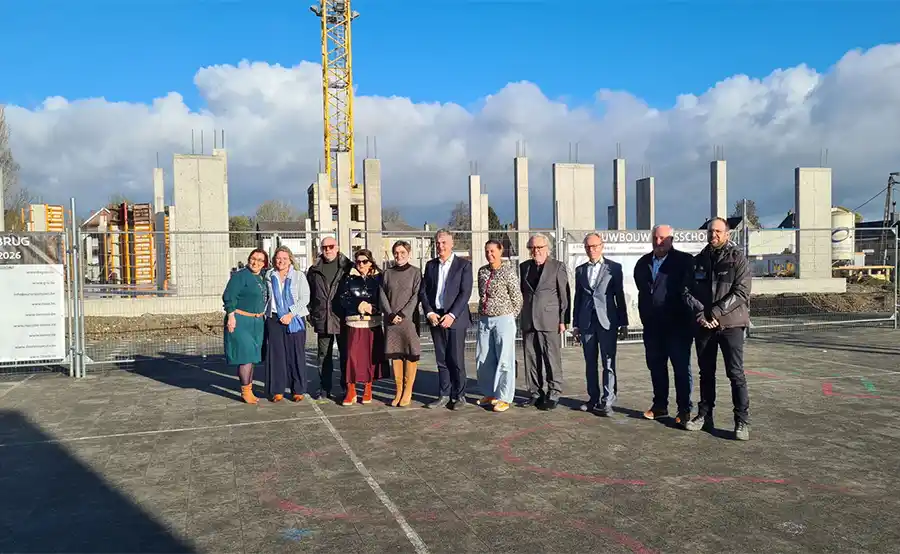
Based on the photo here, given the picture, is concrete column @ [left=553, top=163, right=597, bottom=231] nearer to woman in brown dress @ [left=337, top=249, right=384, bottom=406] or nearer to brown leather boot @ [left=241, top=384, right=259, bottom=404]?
woman in brown dress @ [left=337, top=249, right=384, bottom=406]

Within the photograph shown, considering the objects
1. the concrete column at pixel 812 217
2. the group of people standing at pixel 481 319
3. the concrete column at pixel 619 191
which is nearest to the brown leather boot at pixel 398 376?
the group of people standing at pixel 481 319

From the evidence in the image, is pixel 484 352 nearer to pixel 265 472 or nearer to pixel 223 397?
pixel 265 472

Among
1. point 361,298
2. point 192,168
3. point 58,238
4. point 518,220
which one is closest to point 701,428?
point 361,298

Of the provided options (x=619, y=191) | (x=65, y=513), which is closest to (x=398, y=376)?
(x=65, y=513)

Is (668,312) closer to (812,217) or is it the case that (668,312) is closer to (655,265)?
(655,265)

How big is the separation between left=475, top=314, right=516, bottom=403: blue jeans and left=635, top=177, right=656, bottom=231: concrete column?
75.6ft

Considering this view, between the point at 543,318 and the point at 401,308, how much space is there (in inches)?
59.7

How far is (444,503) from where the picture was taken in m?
4.37

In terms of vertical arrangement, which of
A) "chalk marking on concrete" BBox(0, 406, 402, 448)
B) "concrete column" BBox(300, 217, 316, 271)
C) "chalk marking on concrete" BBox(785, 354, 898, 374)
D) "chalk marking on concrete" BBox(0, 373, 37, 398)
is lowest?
"chalk marking on concrete" BBox(0, 406, 402, 448)

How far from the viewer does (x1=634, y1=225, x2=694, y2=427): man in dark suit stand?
6.23 metres

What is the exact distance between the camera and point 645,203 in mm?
29391

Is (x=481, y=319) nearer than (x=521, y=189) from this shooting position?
Yes

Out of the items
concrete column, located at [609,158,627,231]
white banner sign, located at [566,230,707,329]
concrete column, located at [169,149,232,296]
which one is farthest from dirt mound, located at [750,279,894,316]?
concrete column, located at [169,149,232,296]

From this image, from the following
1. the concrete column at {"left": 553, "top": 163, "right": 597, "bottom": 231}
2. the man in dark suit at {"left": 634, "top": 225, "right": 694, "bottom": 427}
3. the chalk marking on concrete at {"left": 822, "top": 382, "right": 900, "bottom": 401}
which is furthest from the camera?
the concrete column at {"left": 553, "top": 163, "right": 597, "bottom": 231}
